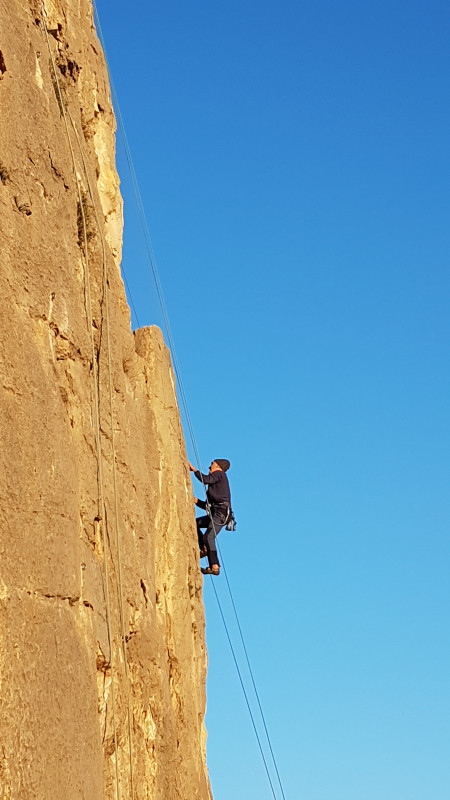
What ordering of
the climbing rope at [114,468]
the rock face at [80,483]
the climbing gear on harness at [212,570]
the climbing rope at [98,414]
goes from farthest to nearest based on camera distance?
the climbing gear on harness at [212,570] < the climbing rope at [114,468] < the climbing rope at [98,414] < the rock face at [80,483]

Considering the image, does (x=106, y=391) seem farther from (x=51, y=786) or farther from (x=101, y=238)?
(x=51, y=786)

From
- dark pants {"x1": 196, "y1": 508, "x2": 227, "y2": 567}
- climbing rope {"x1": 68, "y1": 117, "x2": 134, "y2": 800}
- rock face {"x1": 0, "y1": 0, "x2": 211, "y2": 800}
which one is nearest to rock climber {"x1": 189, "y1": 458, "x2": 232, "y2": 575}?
dark pants {"x1": 196, "y1": 508, "x2": 227, "y2": 567}

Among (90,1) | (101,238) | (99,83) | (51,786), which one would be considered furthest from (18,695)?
(90,1)

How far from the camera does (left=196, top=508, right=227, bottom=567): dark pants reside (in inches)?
811

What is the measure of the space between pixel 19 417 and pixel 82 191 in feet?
17.1

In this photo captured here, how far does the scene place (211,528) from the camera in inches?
816

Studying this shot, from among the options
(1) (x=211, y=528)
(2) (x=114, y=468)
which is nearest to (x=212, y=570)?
(1) (x=211, y=528)

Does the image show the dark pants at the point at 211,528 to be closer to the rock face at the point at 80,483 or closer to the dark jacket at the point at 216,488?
the dark jacket at the point at 216,488

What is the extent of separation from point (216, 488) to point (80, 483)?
8.26 metres

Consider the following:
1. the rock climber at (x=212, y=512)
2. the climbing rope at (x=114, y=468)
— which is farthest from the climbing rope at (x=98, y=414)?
the rock climber at (x=212, y=512)

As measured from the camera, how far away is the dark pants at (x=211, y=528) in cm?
2061

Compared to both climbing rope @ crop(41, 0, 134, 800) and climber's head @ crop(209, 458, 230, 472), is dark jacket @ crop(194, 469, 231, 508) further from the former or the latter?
climbing rope @ crop(41, 0, 134, 800)

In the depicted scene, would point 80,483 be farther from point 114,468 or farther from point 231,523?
point 231,523

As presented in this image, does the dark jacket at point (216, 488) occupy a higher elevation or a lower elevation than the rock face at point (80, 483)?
higher
